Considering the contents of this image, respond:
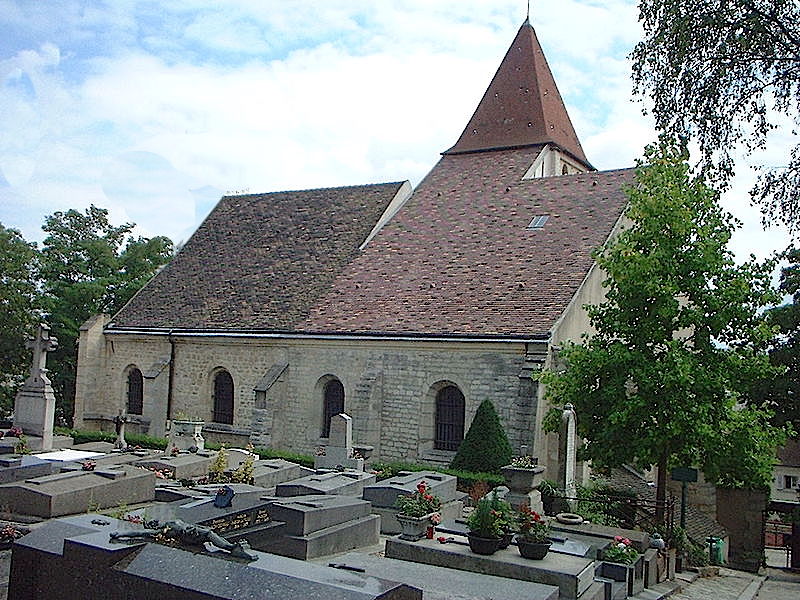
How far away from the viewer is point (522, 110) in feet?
100.0

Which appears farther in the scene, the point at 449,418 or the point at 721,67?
the point at 449,418

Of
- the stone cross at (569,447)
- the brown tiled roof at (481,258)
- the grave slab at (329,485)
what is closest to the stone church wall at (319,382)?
the brown tiled roof at (481,258)

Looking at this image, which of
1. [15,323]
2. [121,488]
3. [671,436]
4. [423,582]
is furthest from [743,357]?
[15,323]

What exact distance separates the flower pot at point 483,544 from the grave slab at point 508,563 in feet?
0.22

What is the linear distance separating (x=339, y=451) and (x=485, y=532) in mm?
9419

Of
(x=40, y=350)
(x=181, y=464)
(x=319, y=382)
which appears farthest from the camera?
(x=319, y=382)

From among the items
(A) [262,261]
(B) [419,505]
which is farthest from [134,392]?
(B) [419,505]

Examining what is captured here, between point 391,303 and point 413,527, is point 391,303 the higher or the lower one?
the higher one

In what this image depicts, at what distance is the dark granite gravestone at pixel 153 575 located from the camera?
6008 millimetres

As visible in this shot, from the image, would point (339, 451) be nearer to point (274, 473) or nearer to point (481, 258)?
point (274, 473)

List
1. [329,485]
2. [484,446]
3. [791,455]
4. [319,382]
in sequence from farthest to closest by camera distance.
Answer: [791,455] → [319,382] → [484,446] → [329,485]

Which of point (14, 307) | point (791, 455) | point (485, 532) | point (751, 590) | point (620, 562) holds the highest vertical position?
point (14, 307)

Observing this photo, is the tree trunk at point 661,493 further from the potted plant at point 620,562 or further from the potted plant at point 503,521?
the potted plant at point 503,521

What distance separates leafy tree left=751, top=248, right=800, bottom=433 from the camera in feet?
73.2
